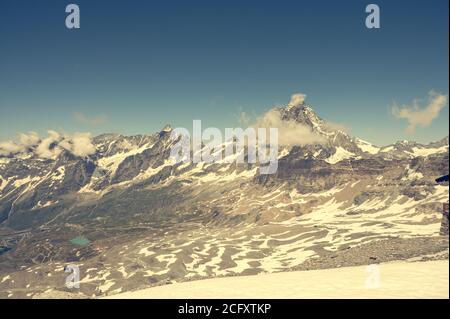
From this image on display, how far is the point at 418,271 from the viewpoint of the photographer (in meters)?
34.2

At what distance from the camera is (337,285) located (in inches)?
1272

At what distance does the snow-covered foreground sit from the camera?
2916cm

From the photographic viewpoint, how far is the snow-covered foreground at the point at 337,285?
2916cm
